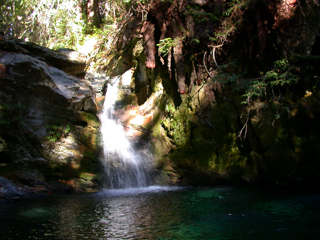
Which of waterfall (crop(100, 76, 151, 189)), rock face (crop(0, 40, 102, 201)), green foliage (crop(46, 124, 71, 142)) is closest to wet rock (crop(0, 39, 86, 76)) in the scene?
rock face (crop(0, 40, 102, 201))

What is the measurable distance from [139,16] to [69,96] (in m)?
7.36

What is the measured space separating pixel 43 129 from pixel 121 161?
2733mm

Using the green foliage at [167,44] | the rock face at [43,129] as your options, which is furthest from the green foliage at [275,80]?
the rock face at [43,129]

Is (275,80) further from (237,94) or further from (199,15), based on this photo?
(199,15)

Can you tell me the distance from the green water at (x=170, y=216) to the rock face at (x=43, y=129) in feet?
4.62

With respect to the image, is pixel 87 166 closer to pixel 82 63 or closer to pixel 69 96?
pixel 69 96

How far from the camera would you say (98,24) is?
1767cm

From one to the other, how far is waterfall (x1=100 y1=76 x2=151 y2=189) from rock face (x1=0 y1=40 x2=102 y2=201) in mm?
410

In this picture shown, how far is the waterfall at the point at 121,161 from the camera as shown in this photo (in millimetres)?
7828

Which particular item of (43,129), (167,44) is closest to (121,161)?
(43,129)

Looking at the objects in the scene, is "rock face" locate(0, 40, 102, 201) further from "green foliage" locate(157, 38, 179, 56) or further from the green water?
"green foliage" locate(157, 38, 179, 56)

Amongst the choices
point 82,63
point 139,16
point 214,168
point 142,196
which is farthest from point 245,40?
point 139,16

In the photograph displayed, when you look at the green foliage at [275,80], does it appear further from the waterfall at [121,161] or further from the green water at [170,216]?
the waterfall at [121,161]

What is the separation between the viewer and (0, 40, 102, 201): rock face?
23.3ft
